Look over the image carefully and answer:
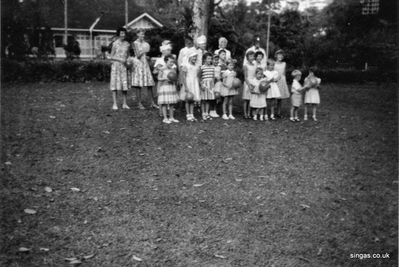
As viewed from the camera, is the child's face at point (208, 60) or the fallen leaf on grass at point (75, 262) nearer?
the fallen leaf on grass at point (75, 262)

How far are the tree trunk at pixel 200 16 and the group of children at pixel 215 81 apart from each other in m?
1.64

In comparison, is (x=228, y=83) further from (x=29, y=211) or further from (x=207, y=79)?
(x=29, y=211)

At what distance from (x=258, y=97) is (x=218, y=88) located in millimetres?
1038

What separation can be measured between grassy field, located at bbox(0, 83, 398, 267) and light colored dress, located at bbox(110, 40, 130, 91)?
77 centimetres

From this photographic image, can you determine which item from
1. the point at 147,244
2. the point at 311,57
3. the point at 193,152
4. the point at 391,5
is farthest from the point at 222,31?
the point at 147,244

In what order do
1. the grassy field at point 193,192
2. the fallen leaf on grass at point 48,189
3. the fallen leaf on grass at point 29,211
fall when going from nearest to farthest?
the grassy field at point 193,192, the fallen leaf on grass at point 29,211, the fallen leaf on grass at point 48,189

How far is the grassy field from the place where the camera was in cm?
418

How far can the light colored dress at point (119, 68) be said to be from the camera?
1002 centimetres

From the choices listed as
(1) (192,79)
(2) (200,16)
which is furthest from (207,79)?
(2) (200,16)

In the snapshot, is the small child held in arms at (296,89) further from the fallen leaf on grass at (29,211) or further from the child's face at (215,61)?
the fallen leaf on grass at (29,211)

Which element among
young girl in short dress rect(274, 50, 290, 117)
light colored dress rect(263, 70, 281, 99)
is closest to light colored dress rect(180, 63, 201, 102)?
light colored dress rect(263, 70, 281, 99)

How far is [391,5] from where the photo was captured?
24562 millimetres

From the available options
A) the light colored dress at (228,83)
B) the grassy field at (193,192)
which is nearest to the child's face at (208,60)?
the light colored dress at (228,83)

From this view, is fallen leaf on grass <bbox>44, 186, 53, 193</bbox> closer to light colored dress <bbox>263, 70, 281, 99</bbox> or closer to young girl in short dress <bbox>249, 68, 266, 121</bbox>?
young girl in short dress <bbox>249, 68, 266, 121</bbox>
